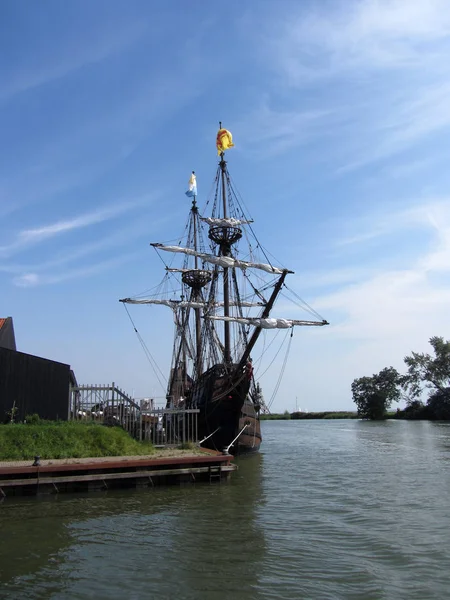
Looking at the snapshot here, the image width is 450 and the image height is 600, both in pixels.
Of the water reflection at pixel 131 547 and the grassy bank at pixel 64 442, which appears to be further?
the grassy bank at pixel 64 442

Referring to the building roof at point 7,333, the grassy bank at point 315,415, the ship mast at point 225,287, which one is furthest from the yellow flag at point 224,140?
the grassy bank at point 315,415

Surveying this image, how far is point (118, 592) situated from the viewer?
824cm

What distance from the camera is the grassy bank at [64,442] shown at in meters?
17.4

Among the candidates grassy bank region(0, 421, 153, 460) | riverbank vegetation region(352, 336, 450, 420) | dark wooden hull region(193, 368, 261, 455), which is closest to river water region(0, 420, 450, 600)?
grassy bank region(0, 421, 153, 460)

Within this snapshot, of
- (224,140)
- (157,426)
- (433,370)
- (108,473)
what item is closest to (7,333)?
(157,426)

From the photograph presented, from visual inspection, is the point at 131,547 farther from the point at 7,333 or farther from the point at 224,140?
the point at 224,140

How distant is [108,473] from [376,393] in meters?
100

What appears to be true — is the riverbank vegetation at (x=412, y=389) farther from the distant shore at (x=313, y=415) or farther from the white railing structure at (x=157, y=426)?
the white railing structure at (x=157, y=426)

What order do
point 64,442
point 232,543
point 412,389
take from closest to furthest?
point 232,543 < point 64,442 < point 412,389

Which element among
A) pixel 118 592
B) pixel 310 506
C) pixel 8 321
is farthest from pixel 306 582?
pixel 8 321

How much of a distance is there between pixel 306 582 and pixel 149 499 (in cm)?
823

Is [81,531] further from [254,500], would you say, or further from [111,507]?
[254,500]

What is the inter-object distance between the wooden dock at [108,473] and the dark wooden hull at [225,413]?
1298 centimetres

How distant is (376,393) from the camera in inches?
4333
